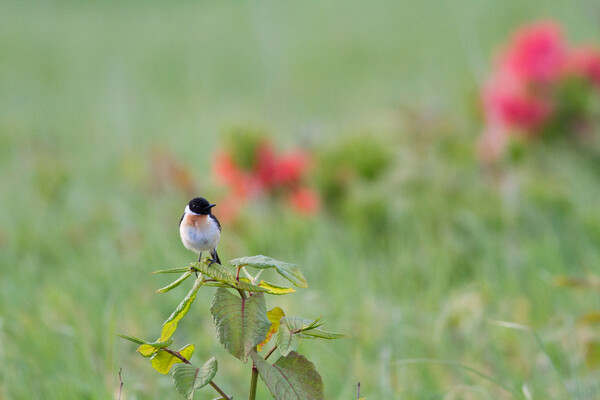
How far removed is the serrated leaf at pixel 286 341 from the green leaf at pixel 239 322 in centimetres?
2

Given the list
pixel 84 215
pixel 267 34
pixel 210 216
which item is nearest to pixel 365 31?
pixel 267 34

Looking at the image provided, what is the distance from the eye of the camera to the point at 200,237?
76cm

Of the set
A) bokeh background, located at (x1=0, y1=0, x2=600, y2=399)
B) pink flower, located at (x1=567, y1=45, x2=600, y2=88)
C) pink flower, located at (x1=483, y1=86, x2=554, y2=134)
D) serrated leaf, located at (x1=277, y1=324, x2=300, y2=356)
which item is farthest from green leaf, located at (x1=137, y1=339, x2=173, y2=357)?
pink flower, located at (x1=567, y1=45, x2=600, y2=88)

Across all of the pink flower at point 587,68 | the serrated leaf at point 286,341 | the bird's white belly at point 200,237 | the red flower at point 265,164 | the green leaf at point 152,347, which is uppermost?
the bird's white belly at point 200,237

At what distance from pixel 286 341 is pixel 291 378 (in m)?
0.05

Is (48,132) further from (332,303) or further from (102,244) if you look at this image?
(332,303)

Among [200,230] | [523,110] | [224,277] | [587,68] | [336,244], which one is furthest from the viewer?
[587,68]

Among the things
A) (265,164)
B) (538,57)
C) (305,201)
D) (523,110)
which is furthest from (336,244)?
(538,57)

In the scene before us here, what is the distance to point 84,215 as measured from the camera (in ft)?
10.0

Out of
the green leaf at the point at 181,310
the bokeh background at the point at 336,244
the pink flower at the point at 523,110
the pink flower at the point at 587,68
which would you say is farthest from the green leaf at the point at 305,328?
the pink flower at the point at 587,68

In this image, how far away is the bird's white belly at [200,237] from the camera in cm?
76

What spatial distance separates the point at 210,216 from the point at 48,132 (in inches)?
185

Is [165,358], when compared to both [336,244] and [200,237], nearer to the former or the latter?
[200,237]

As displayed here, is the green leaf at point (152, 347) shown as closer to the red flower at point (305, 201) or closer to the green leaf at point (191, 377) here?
the green leaf at point (191, 377)
